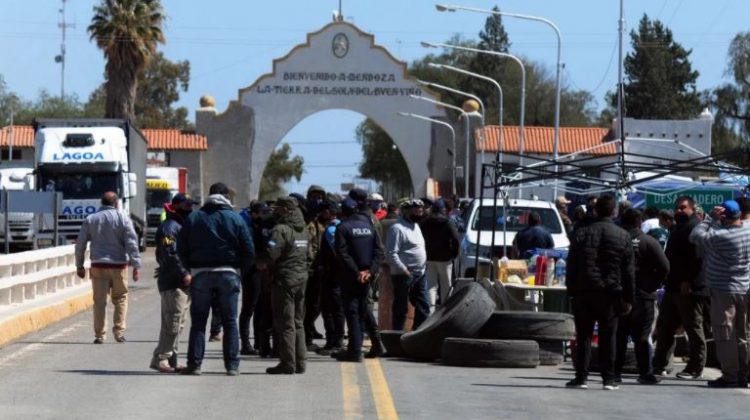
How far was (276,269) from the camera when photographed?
1516 cm

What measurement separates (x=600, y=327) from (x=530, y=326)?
2289 mm

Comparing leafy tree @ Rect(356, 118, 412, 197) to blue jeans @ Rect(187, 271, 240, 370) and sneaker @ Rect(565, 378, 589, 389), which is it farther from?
sneaker @ Rect(565, 378, 589, 389)

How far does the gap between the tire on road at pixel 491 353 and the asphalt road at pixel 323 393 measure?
195 millimetres

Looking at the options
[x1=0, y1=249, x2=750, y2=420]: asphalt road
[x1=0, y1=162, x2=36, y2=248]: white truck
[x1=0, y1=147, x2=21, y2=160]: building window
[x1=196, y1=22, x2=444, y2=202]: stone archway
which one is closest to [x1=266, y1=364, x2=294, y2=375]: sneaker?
[x1=0, y1=249, x2=750, y2=420]: asphalt road

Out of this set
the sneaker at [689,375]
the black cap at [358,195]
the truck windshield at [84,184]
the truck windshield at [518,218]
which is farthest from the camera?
the truck windshield at [84,184]

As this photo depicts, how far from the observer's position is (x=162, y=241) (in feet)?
51.3

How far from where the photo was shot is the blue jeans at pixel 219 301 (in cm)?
1468

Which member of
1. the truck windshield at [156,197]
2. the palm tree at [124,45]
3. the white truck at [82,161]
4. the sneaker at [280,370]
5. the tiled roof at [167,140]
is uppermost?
the palm tree at [124,45]

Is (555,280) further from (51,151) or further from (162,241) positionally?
(51,151)

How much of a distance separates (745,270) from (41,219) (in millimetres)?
35158

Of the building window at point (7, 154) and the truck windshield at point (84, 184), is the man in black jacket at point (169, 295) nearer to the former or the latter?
the truck windshield at point (84, 184)

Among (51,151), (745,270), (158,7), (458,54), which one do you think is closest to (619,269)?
(745,270)

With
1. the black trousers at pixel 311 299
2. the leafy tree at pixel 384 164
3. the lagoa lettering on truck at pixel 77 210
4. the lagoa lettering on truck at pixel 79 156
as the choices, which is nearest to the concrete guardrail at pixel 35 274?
the black trousers at pixel 311 299

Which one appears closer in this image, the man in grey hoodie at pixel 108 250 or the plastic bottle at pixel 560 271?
the man in grey hoodie at pixel 108 250
